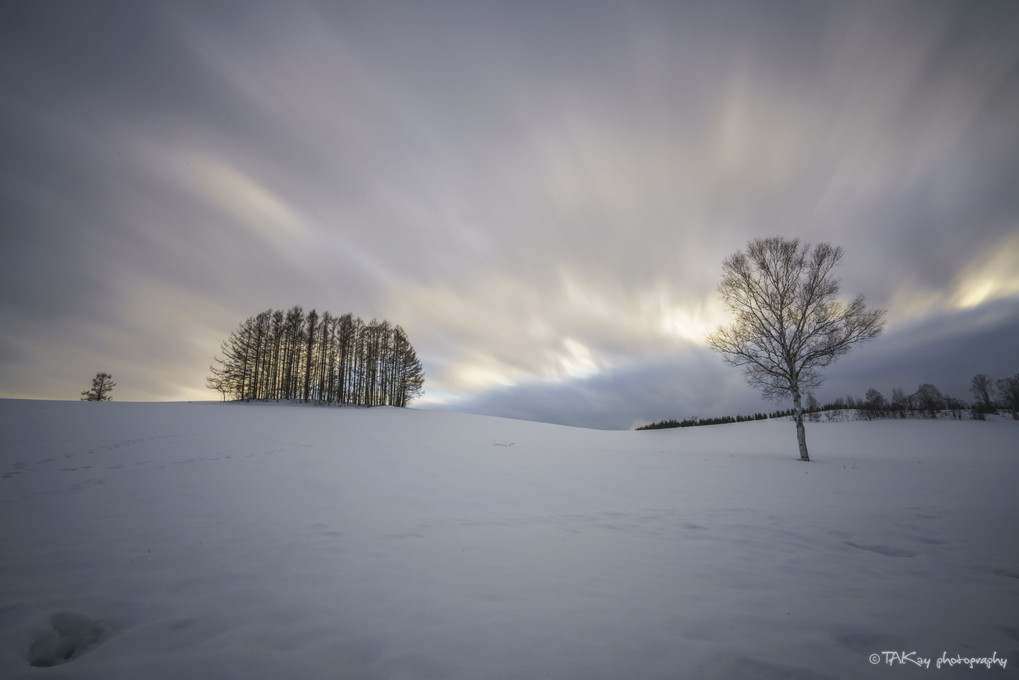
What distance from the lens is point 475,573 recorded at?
124 inches

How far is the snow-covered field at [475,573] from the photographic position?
1.95 meters

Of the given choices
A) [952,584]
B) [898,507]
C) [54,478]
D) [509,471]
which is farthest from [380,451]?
[898,507]

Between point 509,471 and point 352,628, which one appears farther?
point 509,471

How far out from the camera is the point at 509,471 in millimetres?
8914

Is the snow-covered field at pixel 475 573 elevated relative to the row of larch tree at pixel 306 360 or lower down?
lower down

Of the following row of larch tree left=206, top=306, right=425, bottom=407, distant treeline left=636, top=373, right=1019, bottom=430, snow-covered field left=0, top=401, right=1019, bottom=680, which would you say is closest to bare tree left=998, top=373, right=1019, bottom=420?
distant treeline left=636, top=373, right=1019, bottom=430

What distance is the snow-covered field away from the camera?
1.95 metres

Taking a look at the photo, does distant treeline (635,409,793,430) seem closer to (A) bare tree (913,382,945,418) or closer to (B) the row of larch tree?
(A) bare tree (913,382,945,418)

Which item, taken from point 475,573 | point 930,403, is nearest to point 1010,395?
point 930,403

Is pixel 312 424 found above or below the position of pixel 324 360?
below

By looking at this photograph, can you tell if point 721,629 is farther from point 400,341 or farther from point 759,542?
point 400,341

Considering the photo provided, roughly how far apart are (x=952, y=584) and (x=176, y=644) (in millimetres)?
6015

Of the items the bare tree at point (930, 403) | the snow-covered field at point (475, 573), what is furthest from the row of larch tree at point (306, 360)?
the bare tree at point (930, 403)

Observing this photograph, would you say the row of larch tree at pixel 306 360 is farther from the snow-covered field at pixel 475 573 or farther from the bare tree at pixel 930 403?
the bare tree at pixel 930 403
